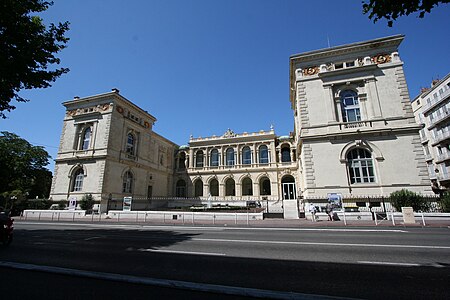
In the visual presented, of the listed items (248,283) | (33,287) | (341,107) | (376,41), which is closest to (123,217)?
(33,287)

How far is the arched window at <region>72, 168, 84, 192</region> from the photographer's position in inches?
1164

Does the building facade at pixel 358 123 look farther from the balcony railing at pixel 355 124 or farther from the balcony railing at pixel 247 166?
the balcony railing at pixel 247 166

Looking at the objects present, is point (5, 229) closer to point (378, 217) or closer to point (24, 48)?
point (24, 48)

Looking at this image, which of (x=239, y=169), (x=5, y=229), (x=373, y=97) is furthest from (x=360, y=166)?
(x=5, y=229)

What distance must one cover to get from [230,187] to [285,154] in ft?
40.0

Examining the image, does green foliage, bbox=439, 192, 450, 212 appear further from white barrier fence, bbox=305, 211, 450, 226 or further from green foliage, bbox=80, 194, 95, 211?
green foliage, bbox=80, 194, 95, 211

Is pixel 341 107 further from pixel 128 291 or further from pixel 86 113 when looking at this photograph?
pixel 86 113

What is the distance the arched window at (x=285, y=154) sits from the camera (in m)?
40.4

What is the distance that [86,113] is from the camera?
104 feet

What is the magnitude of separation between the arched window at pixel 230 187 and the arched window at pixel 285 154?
1046cm

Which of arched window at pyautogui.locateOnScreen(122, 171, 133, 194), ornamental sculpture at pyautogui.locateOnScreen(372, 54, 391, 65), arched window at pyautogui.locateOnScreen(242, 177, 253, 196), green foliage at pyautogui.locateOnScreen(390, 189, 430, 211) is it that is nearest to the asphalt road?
green foliage at pyautogui.locateOnScreen(390, 189, 430, 211)

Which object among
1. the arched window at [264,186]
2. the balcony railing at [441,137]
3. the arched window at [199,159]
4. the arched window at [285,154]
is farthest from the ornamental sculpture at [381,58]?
the arched window at [199,159]

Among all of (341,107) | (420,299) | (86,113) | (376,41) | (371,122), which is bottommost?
(420,299)

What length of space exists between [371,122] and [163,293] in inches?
968
